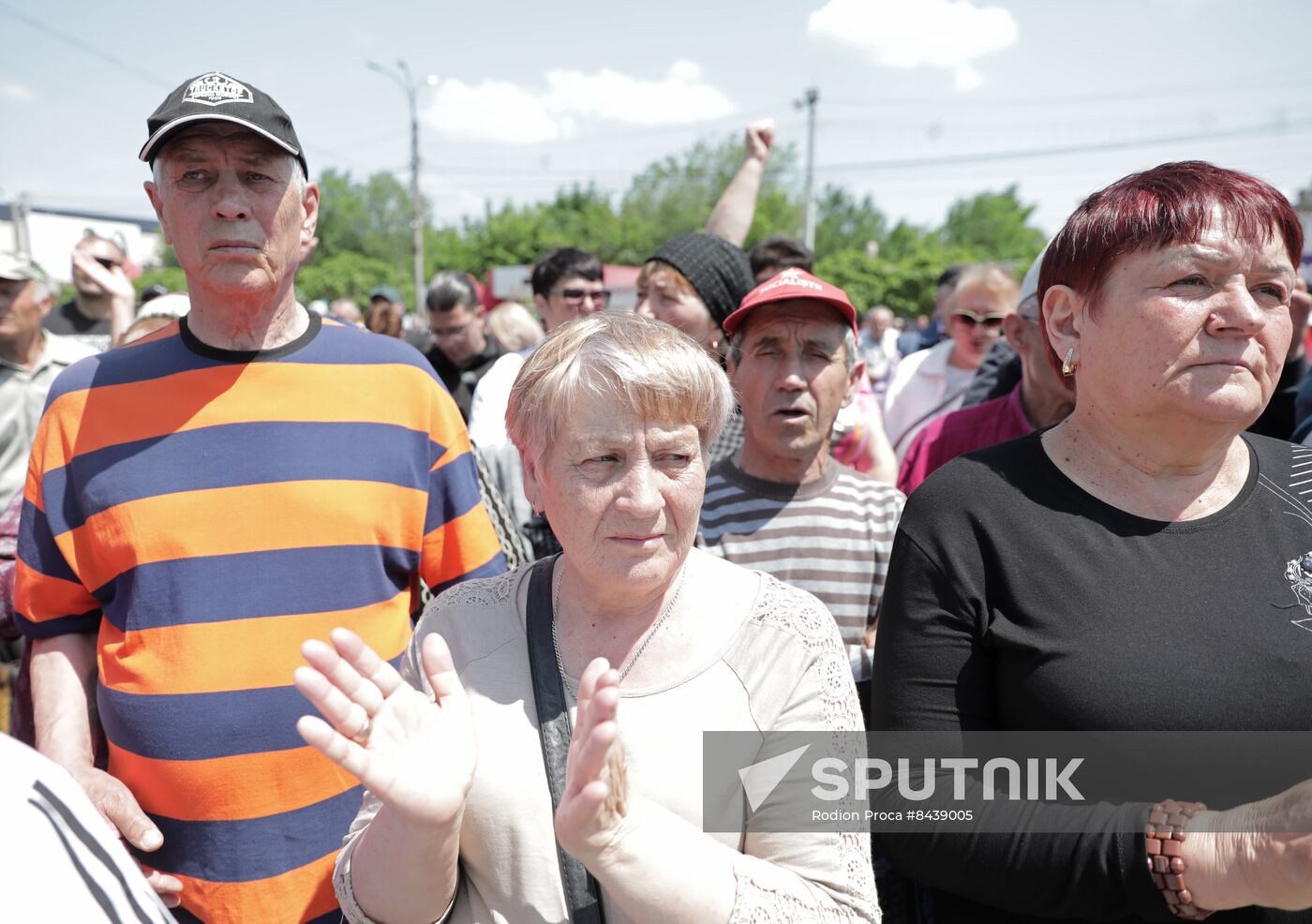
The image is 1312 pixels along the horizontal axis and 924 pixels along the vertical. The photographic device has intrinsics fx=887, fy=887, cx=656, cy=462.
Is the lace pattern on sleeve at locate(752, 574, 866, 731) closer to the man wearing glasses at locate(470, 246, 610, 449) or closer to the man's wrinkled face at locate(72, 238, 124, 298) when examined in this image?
the man wearing glasses at locate(470, 246, 610, 449)

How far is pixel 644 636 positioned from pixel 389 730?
471 millimetres

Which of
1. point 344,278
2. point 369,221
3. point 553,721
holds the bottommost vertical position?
point 553,721

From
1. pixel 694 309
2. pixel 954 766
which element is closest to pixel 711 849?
pixel 954 766

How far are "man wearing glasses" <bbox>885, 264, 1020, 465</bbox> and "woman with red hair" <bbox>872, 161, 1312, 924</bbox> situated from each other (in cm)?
283

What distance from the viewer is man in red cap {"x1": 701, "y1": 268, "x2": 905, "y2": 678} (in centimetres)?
234

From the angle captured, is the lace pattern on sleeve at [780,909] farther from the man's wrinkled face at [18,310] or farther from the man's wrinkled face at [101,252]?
the man's wrinkled face at [101,252]

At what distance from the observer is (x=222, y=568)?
6.16ft

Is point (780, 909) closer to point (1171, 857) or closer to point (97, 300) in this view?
point (1171, 857)

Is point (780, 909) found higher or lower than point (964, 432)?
lower

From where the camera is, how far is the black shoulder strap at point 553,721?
53.8 inches

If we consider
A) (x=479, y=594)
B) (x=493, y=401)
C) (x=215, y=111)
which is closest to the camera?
(x=479, y=594)

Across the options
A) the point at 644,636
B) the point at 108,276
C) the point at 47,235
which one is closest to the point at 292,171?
the point at 644,636

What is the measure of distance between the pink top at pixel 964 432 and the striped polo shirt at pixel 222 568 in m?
1.85

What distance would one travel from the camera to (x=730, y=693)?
145 centimetres
